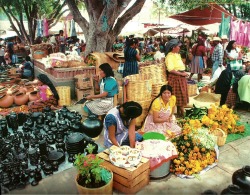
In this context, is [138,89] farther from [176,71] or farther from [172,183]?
[172,183]

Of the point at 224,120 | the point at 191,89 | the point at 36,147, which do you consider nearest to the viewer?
the point at 36,147

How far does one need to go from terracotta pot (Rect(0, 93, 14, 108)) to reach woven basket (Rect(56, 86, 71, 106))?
139 centimetres

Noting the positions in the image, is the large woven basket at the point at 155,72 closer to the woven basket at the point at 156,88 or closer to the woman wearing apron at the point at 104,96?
the woven basket at the point at 156,88

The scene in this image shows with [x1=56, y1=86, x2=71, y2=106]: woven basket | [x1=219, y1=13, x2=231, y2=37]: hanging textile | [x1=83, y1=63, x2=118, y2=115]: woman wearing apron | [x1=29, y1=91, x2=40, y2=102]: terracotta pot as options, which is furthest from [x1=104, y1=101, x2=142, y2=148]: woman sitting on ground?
[x1=219, y1=13, x2=231, y2=37]: hanging textile

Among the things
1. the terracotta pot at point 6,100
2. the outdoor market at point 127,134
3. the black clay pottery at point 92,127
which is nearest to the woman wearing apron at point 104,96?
the outdoor market at point 127,134

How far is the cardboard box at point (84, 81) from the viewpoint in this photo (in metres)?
8.09

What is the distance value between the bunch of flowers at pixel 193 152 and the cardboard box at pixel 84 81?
13.2ft

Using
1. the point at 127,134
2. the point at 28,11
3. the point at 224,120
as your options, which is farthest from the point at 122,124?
the point at 28,11

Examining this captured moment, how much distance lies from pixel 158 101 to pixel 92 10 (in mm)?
6323

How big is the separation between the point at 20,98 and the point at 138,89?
3.87 meters

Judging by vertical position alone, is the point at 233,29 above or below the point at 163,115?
above

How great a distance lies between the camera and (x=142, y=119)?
6.16 metres

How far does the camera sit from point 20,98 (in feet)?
25.8

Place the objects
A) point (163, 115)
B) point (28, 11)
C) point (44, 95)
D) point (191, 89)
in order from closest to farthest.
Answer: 1. point (163, 115)
2. point (44, 95)
3. point (191, 89)
4. point (28, 11)
